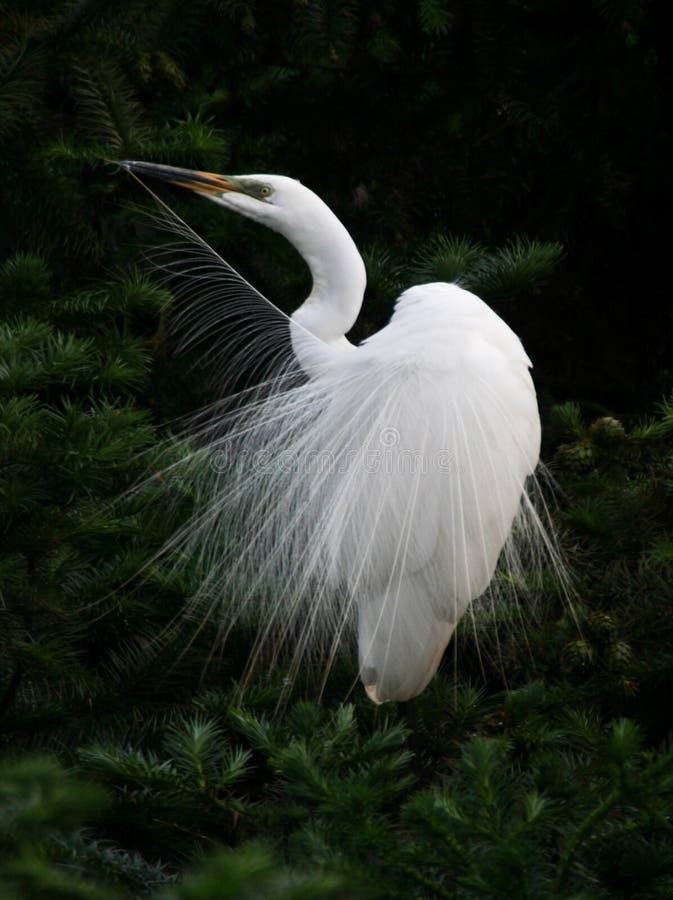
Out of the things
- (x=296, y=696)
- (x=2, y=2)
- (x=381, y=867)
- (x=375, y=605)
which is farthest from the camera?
(x=2, y=2)

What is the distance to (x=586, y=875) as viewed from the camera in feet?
4.11

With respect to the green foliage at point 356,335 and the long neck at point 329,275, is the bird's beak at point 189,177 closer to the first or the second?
the green foliage at point 356,335

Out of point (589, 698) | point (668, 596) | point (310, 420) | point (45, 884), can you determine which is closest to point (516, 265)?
point (310, 420)

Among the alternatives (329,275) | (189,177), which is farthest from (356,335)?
(189,177)

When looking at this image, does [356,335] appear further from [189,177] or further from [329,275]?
[189,177]

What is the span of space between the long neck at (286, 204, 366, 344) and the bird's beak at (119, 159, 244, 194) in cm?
19

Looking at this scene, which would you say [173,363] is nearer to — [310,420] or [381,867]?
[310,420]

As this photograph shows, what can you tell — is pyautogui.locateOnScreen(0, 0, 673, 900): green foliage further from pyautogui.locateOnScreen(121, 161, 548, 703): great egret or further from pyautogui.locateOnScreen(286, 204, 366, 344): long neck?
pyautogui.locateOnScreen(286, 204, 366, 344): long neck

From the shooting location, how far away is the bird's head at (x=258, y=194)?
258 cm

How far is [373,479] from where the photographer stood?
2.15 metres

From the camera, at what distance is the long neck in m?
2.55

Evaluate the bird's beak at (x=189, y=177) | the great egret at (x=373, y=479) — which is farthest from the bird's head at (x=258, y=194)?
the great egret at (x=373, y=479)

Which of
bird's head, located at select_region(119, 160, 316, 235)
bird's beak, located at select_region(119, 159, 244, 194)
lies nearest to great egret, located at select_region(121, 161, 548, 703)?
bird's beak, located at select_region(119, 159, 244, 194)

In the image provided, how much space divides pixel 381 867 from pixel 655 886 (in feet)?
1.01
